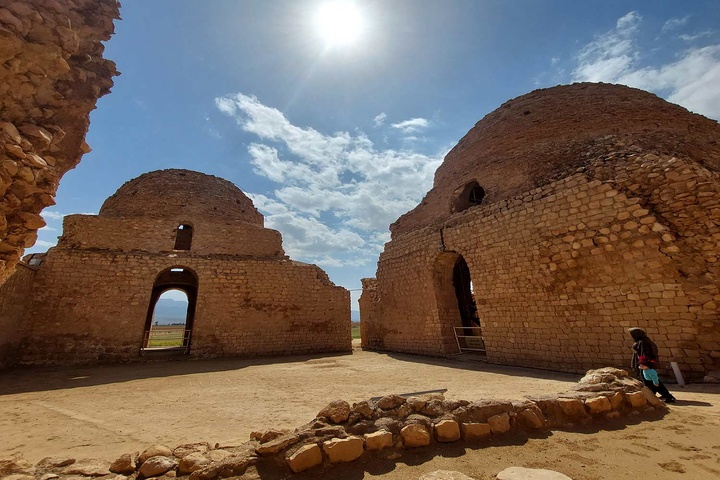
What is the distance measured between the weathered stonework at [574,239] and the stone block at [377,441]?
21.2 feet

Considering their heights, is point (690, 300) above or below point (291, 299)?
below

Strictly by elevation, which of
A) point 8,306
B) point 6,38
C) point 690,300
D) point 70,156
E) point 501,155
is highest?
point 501,155

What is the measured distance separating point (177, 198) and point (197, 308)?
597cm

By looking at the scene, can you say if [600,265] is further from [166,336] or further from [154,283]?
[166,336]

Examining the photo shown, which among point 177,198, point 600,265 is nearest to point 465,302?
point 600,265

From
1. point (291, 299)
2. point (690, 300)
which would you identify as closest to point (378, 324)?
point (291, 299)

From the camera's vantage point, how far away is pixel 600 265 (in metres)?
6.88

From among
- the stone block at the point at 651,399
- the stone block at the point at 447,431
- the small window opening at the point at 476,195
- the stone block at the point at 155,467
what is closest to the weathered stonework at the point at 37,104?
the stone block at the point at 155,467

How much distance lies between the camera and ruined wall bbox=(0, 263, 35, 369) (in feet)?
27.5

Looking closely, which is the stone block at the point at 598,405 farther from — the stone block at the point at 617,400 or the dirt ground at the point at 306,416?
the dirt ground at the point at 306,416

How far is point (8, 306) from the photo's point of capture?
28.1 ft

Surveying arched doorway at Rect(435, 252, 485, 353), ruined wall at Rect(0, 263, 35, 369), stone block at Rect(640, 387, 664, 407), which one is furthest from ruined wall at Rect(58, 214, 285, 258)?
stone block at Rect(640, 387, 664, 407)

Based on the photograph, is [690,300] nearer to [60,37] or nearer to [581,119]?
[581,119]

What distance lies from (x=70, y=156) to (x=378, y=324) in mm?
12067
